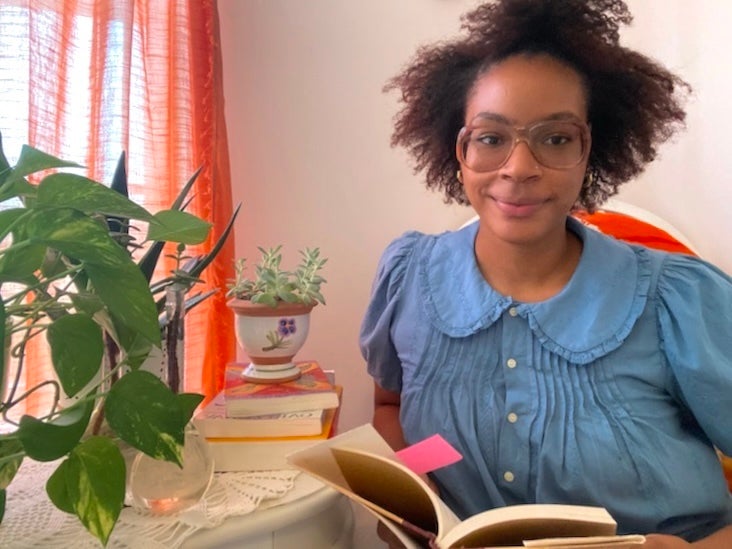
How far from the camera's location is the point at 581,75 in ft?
2.53

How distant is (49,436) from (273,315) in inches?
16.5

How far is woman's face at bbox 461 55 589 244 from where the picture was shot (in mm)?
734

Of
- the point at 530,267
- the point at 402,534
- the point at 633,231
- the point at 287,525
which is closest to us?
the point at 402,534

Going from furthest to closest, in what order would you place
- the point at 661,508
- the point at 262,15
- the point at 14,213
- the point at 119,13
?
the point at 262,15 < the point at 119,13 < the point at 661,508 < the point at 14,213

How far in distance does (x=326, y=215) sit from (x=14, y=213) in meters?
0.91

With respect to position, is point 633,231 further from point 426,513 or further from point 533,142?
point 426,513

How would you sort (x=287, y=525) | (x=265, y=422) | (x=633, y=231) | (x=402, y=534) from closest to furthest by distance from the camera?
(x=402, y=534) → (x=287, y=525) → (x=265, y=422) → (x=633, y=231)

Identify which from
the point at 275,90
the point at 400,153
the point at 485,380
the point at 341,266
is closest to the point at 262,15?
the point at 275,90

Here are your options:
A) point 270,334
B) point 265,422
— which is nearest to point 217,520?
point 265,422

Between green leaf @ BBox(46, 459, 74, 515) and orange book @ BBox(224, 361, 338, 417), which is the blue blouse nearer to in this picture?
orange book @ BBox(224, 361, 338, 417)

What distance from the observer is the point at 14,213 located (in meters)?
0.33

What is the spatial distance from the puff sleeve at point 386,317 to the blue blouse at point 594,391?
0.07m

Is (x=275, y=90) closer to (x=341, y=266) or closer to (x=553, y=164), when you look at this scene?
(x=341, y=266)

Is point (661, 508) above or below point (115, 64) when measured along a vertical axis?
below
